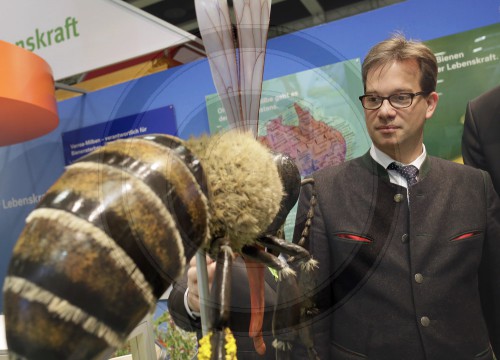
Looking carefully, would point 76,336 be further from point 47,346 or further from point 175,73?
point 175,73

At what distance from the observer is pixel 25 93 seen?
1.21 m

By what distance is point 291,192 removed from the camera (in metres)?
0.63

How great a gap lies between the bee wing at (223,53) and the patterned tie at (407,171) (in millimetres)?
370

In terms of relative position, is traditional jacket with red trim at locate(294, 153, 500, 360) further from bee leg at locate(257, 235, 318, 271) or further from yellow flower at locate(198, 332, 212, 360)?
yellow flower at locate(198, 332, 212, 360)

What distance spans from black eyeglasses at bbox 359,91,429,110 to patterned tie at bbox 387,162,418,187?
0.39ft

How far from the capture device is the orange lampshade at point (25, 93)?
118 cm

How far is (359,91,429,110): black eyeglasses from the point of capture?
0.72 metres

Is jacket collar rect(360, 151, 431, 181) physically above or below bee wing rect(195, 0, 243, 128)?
below

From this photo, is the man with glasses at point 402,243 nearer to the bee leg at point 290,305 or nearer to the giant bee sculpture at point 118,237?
the bee leg at point 290,305

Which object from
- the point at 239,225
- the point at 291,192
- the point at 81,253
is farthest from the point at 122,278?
the point at 291,192

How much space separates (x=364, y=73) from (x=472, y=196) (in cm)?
34

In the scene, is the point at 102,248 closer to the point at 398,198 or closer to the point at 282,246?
the point at 282,246

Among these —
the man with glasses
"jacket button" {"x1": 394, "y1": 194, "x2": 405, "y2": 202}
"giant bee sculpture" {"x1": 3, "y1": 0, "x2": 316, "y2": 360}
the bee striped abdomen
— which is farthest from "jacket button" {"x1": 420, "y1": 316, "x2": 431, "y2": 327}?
the bee striped abdomen

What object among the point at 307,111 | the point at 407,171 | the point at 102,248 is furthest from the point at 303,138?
the point at 102,248
